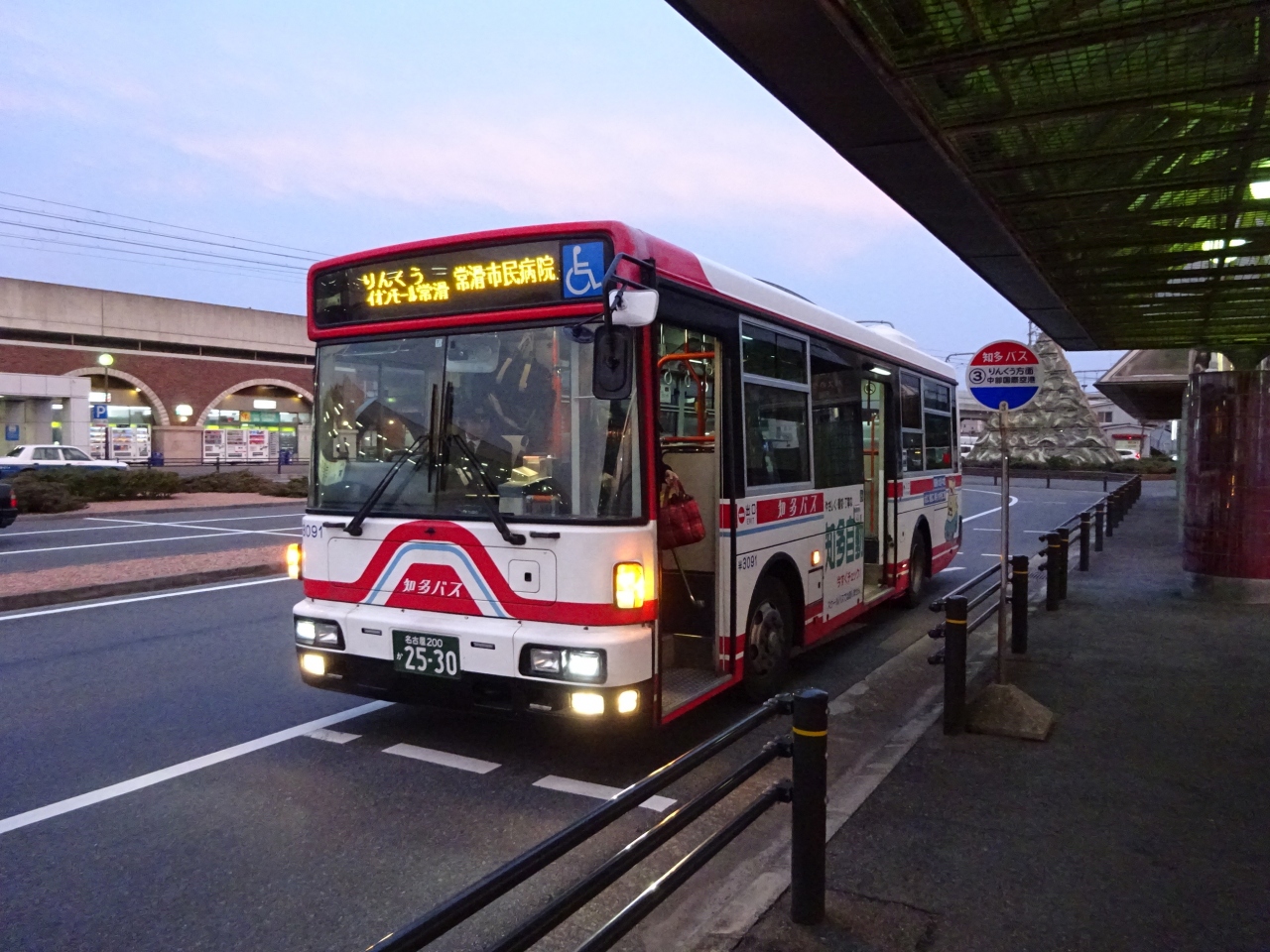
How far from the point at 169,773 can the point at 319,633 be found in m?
1.14

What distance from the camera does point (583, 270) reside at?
5.24m

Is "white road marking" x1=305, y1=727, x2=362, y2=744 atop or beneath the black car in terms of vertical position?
beneath

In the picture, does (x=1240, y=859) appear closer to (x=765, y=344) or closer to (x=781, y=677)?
(x=781, y=677)

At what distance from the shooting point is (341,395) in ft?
19.8

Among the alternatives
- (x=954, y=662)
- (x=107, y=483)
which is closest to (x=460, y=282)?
(x=954, y=662)

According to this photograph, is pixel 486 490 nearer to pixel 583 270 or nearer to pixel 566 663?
pixel 566 663

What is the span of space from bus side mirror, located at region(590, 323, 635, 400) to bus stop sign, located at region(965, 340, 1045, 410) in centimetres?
349

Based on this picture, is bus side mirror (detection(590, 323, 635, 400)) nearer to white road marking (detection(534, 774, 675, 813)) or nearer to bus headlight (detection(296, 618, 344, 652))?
white road marking (detection(534, 774, 675, 813))

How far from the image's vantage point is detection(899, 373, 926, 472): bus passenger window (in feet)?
34.7

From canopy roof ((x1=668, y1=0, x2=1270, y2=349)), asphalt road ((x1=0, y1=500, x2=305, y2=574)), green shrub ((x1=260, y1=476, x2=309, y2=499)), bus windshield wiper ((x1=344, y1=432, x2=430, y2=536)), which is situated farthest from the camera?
green shrub ((x1=260, y1=476, x2=309, y2=499))

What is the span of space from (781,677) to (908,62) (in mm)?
4381

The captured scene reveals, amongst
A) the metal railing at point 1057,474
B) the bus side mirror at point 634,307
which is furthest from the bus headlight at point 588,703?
the metal railing at point 1057,474

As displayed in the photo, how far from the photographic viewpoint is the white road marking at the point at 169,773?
493 centimetres

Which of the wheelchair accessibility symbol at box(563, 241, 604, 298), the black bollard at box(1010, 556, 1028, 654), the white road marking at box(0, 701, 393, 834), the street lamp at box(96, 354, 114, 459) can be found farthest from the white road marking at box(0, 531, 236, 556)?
the street lamp at box(96, 354, 114, 459)
